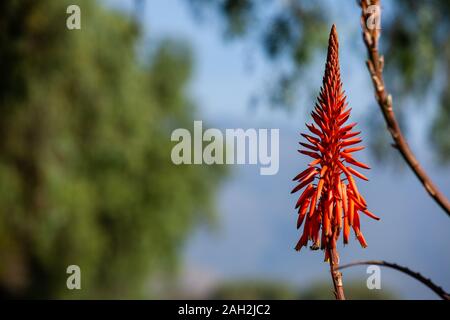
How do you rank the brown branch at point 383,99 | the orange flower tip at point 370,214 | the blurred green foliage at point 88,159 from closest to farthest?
the brown branch at point 383,99 → the orange flower tip at point 370,214 → the blurred green foliage at point 88,159

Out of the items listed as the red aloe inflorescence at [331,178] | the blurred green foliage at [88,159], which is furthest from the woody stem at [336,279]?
the blurred green foliage at [88,159]

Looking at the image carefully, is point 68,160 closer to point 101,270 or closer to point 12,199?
point 12,199

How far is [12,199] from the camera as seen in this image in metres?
14.1

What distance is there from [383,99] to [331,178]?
0.86ft

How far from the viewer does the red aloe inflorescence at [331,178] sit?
0.99 meters

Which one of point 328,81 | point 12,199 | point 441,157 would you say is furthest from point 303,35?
point 328,81

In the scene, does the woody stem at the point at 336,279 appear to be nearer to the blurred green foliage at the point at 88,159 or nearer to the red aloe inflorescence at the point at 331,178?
the red aloe inflorescence at the point at 331,178

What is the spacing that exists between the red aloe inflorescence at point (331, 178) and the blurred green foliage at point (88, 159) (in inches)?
369

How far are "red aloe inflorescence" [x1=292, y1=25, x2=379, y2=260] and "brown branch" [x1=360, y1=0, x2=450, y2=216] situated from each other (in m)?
0.17

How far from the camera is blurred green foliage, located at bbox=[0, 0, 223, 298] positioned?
1179 cm

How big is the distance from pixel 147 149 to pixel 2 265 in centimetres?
624

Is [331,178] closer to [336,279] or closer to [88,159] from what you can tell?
[336,279]

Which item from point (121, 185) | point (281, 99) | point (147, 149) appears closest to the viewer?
point (281, 99)

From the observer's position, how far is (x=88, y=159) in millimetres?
18578
